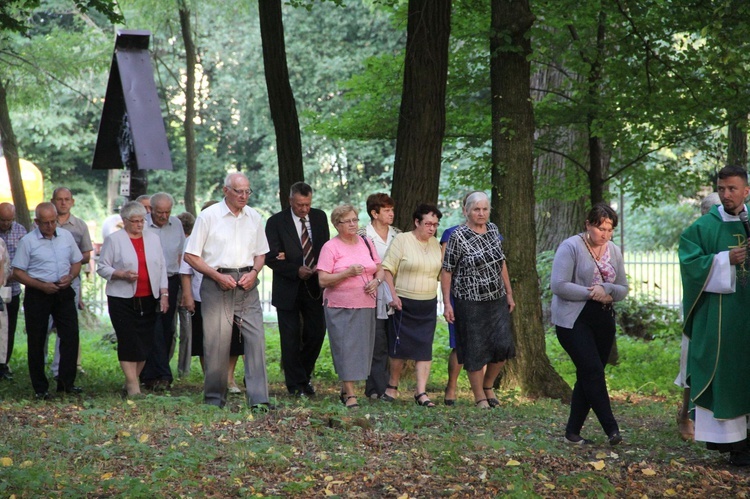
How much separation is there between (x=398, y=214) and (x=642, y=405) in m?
3.62

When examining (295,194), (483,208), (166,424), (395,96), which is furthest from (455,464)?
(395,96)

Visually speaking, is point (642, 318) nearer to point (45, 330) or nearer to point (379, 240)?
point (379, 240)

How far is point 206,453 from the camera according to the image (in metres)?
7.07

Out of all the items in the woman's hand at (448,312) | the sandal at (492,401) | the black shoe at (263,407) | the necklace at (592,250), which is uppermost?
the necklace at (592,250)

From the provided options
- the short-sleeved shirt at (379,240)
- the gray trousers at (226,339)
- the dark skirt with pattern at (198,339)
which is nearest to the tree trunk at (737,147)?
the short-sleeved shirt at (379,240)

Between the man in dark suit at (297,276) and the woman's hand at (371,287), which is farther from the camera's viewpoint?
the man in dark suit at (297,276)

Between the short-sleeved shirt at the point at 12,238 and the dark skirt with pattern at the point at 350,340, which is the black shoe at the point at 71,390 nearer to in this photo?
the short-sleeved shirt at the point at 12,238

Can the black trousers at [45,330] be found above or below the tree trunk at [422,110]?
below

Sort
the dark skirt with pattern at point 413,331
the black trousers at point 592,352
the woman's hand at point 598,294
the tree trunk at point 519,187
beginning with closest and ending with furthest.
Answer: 1. the woman's hand at point 598,294
2. the black trousers at point 592,352
3. the dark skirt with pattern at point 413,331
4. the tree trunk at point 519,187

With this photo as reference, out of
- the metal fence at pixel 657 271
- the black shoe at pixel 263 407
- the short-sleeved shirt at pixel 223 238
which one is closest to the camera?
the black shoe at pixel 263 407

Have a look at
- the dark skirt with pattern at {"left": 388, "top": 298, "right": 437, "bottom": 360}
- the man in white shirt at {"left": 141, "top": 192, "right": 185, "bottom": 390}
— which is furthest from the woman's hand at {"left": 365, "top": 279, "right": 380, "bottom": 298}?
the man in white shirt at {"left": 141, "top": 192, "right": 185, "bottom": 390}

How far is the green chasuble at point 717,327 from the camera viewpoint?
7434mm

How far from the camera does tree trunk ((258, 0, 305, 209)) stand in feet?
41.2

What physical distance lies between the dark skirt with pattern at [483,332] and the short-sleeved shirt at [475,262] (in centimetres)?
9
